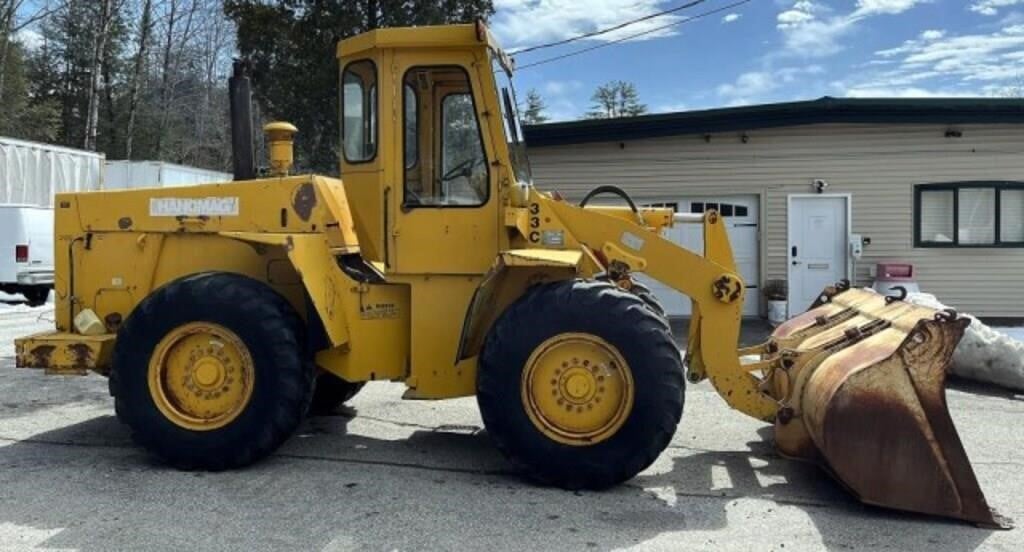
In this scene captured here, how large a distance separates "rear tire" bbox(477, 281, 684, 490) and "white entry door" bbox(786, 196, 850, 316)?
10.1 m

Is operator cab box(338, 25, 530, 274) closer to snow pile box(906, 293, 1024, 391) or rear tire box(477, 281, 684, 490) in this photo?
rear tire box(477, 281, 684, 490)

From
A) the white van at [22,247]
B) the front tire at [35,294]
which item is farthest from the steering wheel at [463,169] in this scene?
the front tire at [35,294]

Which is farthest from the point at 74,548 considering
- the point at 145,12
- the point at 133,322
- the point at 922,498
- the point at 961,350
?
the point at 145,12

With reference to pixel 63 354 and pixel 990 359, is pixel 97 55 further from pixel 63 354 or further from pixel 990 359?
pixel 990 359

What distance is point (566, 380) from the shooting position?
5.11 meters

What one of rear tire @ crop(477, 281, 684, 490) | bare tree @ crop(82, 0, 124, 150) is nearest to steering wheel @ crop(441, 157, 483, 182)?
rear tire @ crop(477, 281, 684, 490)

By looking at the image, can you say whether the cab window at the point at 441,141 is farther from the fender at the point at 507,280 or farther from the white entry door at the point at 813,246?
the white entry door at the point at 813,246

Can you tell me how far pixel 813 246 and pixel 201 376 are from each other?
11.3 metres

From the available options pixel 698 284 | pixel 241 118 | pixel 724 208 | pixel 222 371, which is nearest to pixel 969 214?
pixel 724 208

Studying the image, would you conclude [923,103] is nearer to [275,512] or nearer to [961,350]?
[961,350]

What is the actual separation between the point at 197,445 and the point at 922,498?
163 inches

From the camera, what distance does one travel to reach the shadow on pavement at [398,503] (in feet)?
14.3

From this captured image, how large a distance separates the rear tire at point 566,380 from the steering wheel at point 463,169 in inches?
37.9

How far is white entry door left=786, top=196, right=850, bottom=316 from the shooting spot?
14328mm
